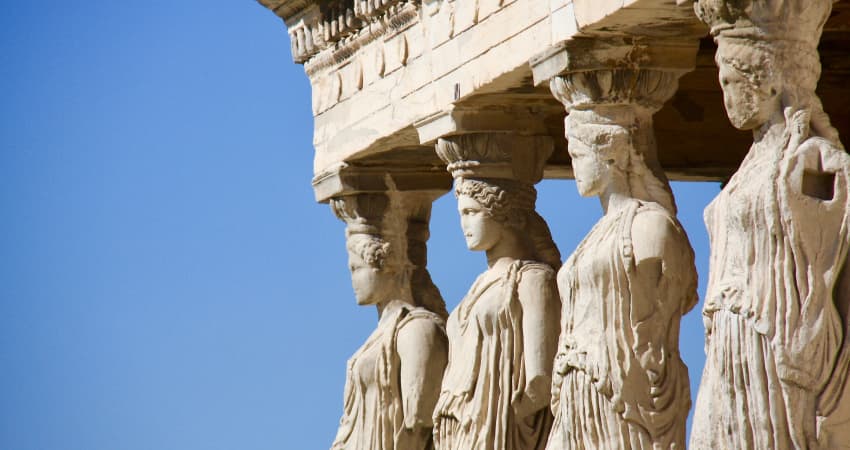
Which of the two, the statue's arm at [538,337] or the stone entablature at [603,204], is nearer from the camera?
the stone entablature at [603,204]

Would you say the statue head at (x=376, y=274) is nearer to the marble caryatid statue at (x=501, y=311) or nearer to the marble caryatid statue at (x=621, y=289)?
the marble caryatid statue at (x=501, y=311)

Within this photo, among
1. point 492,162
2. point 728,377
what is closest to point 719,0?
point 728,377

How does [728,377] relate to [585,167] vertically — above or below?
below

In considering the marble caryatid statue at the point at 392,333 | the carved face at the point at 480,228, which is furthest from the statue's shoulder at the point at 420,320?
the carved face at the point at 480,228

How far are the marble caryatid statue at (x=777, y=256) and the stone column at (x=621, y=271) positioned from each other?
3.46ft

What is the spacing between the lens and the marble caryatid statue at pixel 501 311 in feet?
36.8

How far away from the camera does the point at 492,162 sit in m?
11.6

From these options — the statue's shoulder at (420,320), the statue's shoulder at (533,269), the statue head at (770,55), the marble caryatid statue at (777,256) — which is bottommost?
the marble caryatid statue at (777,256)

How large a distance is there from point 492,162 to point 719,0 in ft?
9.71

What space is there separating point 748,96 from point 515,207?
3.00 m

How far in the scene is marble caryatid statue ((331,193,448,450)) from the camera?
12.5 m

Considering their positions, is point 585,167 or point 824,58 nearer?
point 585,167

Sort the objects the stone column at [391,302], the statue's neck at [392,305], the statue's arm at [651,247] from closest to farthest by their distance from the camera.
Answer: the statue's arm at [651,247], the stone column at [391,302], the statue's neck at [392,305]

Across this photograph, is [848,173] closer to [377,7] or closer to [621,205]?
[621,205]
